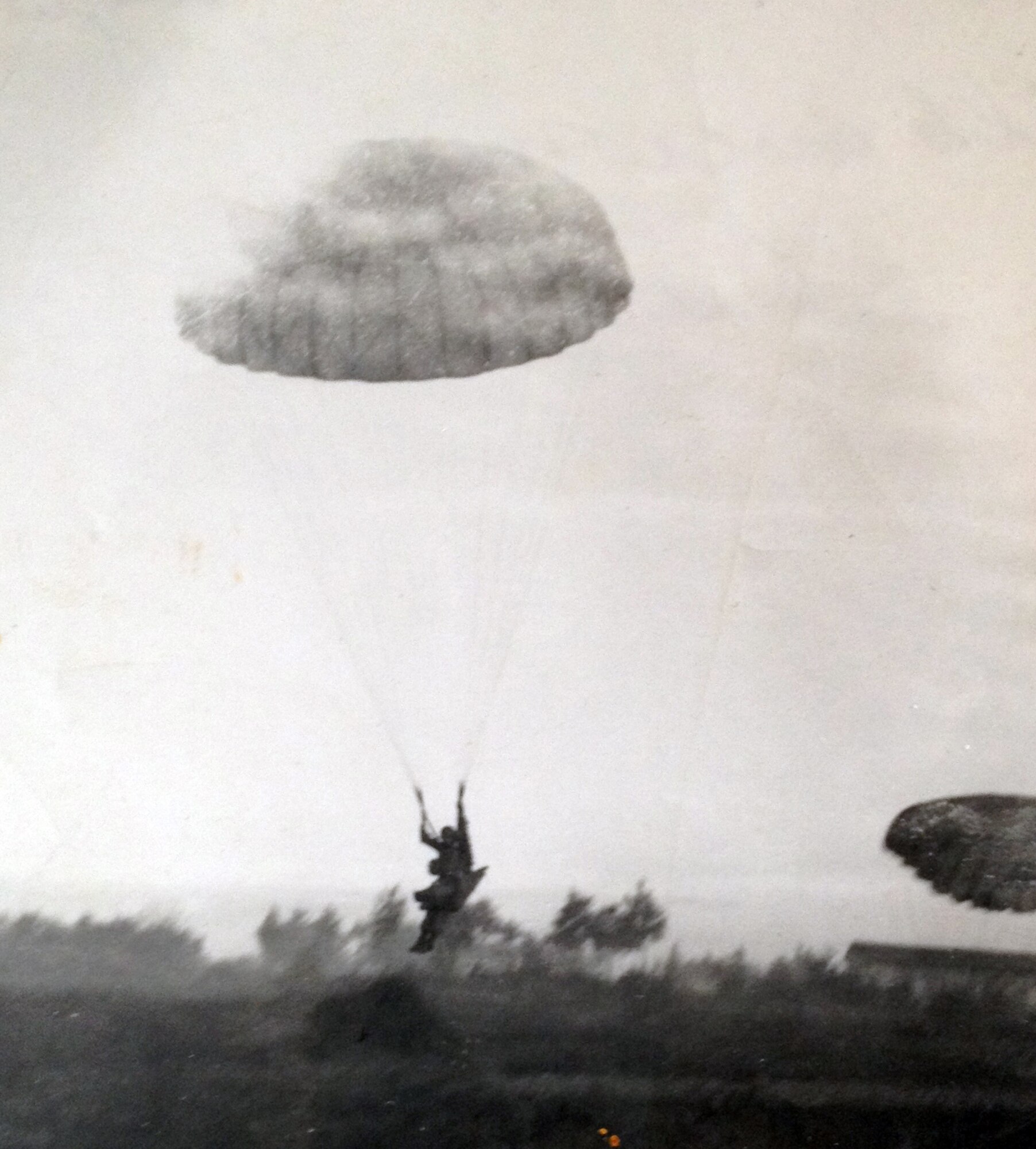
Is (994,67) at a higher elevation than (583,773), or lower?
higher

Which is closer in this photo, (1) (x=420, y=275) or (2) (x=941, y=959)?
(1) (x=420, y=275)

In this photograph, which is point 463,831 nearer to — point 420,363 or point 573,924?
point 573,924

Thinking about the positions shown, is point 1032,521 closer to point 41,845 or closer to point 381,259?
point 381,259

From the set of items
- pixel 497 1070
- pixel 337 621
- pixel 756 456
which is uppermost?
pixel 756 456

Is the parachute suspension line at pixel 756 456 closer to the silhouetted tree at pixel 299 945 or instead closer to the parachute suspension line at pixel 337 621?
the parachute suspension line at pixel 337 621

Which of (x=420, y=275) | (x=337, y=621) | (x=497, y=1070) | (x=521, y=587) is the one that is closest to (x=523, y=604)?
(x=521, y=587)

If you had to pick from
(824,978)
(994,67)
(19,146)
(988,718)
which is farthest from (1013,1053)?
(19,146)

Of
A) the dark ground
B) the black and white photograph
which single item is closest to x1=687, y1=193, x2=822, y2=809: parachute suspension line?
the black and white photograph
